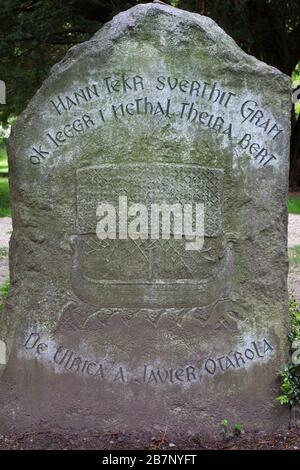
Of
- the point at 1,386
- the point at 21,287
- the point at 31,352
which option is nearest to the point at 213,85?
the point at 21,287

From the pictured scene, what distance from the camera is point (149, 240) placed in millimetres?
3498

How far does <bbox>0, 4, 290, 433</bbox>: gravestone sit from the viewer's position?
3.44 meters

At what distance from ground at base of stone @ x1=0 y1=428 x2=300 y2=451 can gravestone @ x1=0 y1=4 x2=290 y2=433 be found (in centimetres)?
7

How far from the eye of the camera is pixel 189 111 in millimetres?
3461

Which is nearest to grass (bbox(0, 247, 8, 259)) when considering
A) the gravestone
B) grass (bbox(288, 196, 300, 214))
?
the gravestone

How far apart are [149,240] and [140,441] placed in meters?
1.02

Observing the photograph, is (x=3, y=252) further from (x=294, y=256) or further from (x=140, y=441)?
(x=140, y=441)

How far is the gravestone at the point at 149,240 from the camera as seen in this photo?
3438mm

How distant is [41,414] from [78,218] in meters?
1.04

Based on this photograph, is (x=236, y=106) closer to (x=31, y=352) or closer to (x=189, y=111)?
(x=189, y=111)

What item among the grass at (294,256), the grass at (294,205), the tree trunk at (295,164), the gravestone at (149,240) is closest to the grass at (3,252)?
the grass at (294,256)

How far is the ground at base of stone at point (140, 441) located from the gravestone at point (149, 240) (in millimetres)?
65

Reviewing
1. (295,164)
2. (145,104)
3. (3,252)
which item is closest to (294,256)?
(3,252)

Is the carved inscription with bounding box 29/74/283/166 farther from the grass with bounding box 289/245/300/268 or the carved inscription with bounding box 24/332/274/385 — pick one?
the grass with bounding box 289/245/300/268
